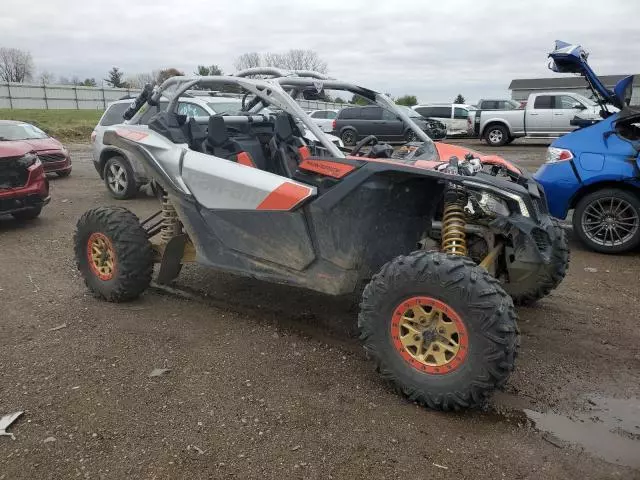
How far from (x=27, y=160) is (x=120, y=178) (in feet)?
7.16

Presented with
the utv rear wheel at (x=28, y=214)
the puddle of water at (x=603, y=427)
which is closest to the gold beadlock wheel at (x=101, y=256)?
the puddle of water at (x=603, y=427)

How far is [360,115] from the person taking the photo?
885 inches

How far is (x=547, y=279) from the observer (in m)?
4.59

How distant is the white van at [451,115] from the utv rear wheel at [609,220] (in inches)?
758

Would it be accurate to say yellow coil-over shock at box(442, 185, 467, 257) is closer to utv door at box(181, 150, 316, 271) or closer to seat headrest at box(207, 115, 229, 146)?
utv door at box(181, 150, 316, 271)

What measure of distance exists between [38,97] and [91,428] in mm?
45062

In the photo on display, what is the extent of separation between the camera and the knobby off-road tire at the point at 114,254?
4871mm

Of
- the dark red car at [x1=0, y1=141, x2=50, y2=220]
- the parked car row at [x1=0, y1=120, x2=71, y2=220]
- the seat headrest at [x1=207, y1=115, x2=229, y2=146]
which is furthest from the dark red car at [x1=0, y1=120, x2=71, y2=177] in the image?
the seat headrest at [x1=207, y1=115, x2=229, y2=146]

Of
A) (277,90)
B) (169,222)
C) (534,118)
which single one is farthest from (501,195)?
(534,118)

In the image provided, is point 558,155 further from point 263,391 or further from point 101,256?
point 101,256

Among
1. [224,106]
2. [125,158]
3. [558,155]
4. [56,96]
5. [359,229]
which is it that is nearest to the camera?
[359,229]

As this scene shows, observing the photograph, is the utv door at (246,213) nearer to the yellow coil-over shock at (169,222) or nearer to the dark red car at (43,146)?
the yellow coil-over shock at (169,222)

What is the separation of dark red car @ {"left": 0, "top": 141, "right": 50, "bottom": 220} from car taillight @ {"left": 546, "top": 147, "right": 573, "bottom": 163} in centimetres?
726

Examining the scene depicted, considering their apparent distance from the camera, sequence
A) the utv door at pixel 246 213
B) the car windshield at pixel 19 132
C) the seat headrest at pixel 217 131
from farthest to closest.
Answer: the car windshield at pixel 19 132 → the seat headrest at pixel 217 131 → the utv door at pixel 246 213
